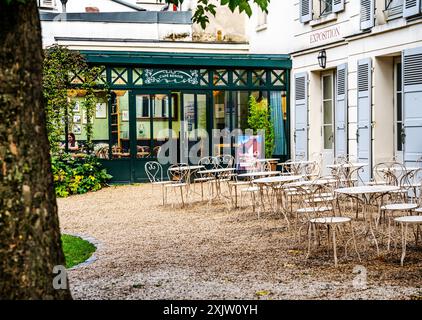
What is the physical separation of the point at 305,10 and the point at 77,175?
641cm

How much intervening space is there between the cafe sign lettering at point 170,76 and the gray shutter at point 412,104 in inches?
255

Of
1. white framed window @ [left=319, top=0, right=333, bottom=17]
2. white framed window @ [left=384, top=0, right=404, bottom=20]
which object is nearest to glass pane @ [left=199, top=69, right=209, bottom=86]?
white framed window @ [left=319, top=0, right=333, bottom=17]

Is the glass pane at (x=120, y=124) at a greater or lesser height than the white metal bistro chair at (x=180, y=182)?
greater

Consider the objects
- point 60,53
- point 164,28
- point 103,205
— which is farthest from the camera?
point 164,28

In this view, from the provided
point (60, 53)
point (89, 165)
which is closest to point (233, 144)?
point (89, 165)

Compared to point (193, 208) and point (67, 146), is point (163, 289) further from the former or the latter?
point (67, 146)

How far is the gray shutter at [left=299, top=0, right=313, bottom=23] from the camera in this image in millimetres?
15367

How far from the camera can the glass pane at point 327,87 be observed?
600 inches

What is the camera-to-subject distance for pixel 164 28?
20031mm

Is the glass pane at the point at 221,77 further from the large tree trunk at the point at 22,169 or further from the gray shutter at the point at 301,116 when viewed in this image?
the large tree trunk at the point at 22,169

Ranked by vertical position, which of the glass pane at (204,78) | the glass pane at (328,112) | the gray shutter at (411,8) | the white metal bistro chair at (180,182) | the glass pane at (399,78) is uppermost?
the gray shutter at (411,8)

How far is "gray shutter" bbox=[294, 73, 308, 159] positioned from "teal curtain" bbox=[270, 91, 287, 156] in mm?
969

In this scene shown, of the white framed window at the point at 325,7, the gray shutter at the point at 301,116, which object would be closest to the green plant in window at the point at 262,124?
the gray shutter at the point at 301,116

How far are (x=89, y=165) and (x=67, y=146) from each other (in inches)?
30.0
